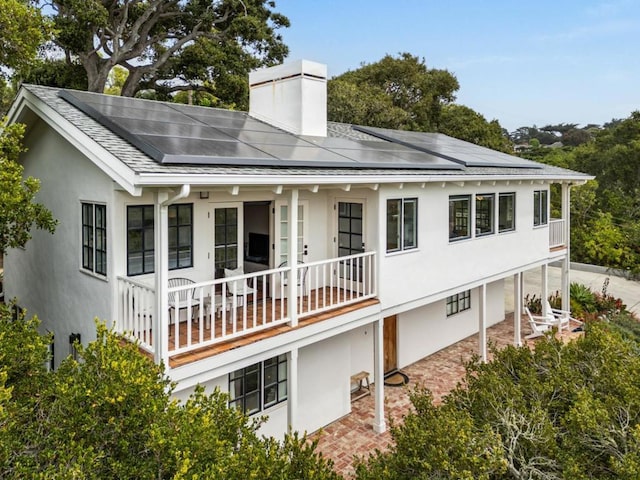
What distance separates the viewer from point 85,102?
27.5ft

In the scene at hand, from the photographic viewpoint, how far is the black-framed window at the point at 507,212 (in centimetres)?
1348

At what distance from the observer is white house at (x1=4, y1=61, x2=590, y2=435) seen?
670 cm

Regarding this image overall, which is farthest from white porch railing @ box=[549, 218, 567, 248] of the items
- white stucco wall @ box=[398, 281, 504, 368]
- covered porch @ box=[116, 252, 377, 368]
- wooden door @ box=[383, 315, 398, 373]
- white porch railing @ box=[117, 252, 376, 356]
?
covered porch @ box=[116, 252, 377, 368]

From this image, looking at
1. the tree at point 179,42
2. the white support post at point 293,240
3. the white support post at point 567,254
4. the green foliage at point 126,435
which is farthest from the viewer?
the tree at point 179,42

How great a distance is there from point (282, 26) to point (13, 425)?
1041 inches

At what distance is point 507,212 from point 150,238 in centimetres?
1073

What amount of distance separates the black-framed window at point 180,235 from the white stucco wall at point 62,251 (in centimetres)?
119

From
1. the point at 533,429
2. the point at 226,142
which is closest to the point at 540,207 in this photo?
the point at 226,142

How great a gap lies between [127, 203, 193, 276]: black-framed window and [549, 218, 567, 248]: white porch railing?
13464mm

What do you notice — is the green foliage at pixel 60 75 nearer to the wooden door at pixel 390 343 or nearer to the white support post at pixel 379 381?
the wooden door at pixel 390 343

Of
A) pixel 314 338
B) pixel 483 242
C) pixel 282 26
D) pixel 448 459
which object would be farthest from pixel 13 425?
pixel 282 26

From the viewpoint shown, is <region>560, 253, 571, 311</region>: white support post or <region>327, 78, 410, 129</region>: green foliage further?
<region>327, 78, 410, 129</region>: green foliage

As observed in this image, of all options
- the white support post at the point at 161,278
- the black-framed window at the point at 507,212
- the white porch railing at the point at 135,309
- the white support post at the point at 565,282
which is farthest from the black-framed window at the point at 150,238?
the white support post at the point at 565,282

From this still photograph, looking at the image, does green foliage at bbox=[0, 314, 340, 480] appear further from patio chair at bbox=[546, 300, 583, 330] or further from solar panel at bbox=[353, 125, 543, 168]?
patio chair at bbox=[546, 300, 583, 330]
